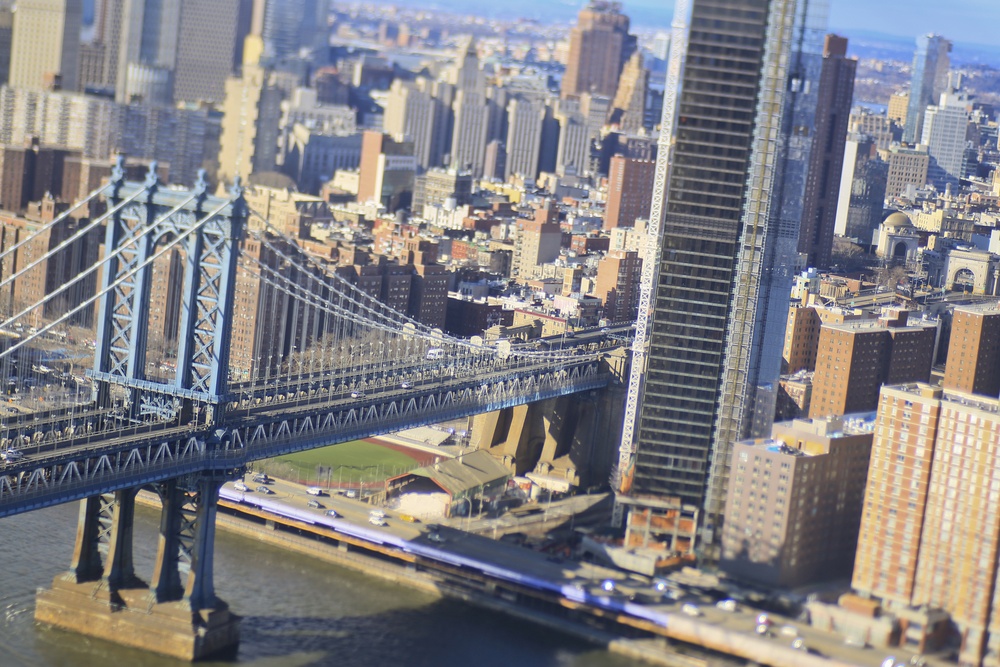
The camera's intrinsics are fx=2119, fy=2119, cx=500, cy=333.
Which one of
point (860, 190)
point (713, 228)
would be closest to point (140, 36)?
point (860, 190)

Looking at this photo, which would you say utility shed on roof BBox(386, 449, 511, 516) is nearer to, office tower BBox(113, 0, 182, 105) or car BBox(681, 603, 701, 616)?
car BBox(681, 603, 701, 616)

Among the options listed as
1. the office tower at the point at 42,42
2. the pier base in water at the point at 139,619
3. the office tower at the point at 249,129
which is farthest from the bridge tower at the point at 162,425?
the office tower at the point at 42,42

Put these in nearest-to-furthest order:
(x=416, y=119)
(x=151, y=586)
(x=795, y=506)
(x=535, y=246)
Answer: (x=151, y=586), (x=795, y=506), (x=535, y=246), (x=416, y=119)

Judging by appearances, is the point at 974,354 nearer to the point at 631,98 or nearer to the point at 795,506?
the point at 795,506

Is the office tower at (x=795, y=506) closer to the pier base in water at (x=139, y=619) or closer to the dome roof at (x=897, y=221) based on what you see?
the pier base in water at (x=139, y=619)

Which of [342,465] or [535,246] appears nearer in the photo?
[342,465]

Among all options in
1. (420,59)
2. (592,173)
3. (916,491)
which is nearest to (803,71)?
Result: (916,491)

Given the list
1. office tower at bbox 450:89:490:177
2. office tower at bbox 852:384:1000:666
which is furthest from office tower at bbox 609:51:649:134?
office tower at bbox 852:384:1000:666
